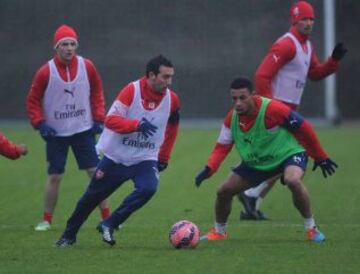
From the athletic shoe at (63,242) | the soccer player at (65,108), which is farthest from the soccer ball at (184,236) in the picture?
the soccer player at (65,108)

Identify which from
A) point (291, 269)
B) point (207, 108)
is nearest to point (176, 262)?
point (291, 269)

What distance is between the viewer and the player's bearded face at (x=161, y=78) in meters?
10.1

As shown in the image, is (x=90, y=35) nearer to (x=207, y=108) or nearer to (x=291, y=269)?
(x=207, y=108)

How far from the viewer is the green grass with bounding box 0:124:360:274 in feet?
29.9

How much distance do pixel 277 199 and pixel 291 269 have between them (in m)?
5.99

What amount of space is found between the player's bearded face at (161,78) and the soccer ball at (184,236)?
1223 millimetres

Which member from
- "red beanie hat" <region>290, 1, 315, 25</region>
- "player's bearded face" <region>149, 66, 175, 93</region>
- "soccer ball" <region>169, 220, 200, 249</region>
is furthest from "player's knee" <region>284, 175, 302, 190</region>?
"red beanie hat" <region>290, 1, 315, 25</region>

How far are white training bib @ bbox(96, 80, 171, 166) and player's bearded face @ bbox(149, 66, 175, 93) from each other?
144mm

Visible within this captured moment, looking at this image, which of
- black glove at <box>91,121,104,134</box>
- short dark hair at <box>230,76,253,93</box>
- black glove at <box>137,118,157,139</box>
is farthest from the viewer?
black glove at <box>91,121,104,134</box>

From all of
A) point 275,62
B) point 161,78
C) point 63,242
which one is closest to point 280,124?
point 161,78

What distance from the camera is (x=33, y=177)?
17266mm

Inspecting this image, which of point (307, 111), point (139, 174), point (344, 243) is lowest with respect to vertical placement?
point (307, 111)

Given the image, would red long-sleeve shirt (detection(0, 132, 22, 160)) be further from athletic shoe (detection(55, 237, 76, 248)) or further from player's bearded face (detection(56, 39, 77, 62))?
player's bearded face (detection(56, 39, 77, 62))

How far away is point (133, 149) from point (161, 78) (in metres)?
0.69
